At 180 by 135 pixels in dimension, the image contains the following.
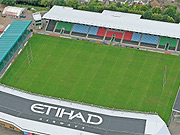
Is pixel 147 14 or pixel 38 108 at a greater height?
pixel 147 14

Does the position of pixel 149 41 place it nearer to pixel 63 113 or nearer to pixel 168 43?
pixel 168 43

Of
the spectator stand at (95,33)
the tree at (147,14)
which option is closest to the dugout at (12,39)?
the spectator stand at (95,33)

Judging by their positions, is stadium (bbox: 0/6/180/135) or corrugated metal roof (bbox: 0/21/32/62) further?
corrugated metal roof (bbox: 0/21/32/62)

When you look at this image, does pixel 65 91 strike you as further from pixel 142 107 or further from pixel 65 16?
pixel 65 16

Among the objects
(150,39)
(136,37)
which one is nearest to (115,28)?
(136,37)

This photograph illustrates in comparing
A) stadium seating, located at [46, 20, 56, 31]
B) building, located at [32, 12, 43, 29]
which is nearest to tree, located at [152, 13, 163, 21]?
stadium seating, located at [46, 20, 56, 31]

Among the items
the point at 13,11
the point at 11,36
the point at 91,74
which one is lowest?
the point at 91,74

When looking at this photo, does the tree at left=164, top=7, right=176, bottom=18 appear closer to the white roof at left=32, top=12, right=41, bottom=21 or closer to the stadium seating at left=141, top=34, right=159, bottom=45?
the stadium seating at left=141, top=34, right=159, bottom=45
